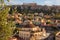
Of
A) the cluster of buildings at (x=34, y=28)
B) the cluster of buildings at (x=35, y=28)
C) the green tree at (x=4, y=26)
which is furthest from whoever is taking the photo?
the cluster of buildings at (x=34, y=28)

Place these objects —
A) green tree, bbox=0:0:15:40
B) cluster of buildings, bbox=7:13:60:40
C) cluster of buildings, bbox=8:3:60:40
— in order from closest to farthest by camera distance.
Result: 1. green tree, bbox=0:0:15:40
2. cluster of buildings, bbox=8:3:60:40
3. cluster of buildings, bbox=7:13:60:40

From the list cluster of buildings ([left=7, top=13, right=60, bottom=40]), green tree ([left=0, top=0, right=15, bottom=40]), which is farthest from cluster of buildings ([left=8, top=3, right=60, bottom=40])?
green tree ([left=0, top=0, right=15, bottom=40])

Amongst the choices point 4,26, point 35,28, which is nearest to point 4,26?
point 4,26

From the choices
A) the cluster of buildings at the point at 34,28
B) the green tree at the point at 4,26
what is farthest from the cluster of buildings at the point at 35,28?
the green tree at the point at 4,26

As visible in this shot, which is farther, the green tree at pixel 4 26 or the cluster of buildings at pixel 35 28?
the cluster of buildings at pixel 35 28

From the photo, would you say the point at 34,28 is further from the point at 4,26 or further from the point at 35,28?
the point at 4,26

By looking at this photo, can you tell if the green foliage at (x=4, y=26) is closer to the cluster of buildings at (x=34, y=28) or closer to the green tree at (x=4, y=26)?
the green tree at (x=4, y=26)

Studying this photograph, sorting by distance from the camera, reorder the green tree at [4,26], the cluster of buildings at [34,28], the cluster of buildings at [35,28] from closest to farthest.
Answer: the green tree at [4,26] < the cluster of buildings at [35,28] < the cluster of buildings at [34,28]

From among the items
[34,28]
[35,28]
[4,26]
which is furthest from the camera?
[35,28]

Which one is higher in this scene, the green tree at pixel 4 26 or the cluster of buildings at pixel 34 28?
the green tree at pixel 4 26

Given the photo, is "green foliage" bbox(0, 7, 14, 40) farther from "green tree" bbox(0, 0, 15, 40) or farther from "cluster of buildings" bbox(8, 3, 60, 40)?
"cluster of buildings" bbox(8, 3, 60, 40)

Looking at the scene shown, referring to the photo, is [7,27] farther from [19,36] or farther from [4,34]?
[19,36]

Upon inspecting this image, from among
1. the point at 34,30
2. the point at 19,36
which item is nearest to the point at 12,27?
the point at 19,36

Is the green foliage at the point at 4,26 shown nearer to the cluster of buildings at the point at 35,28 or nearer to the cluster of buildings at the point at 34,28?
the cluster of buildings at the point at 35,28
